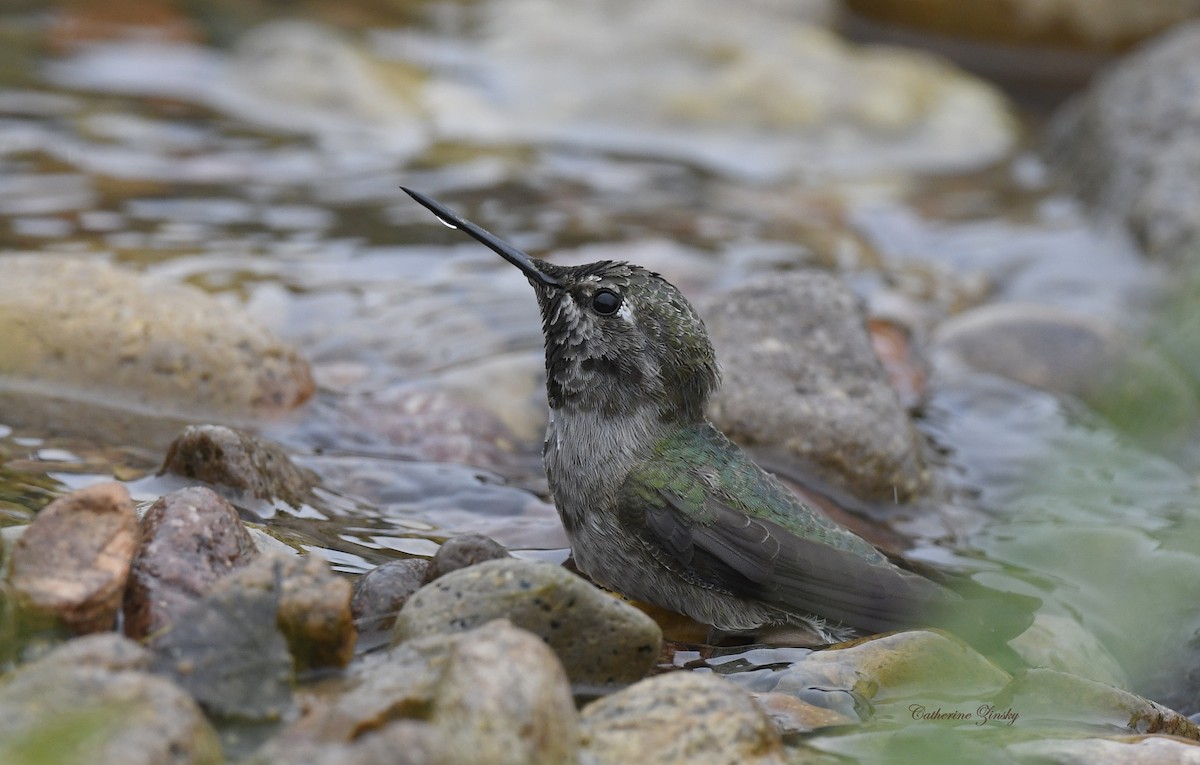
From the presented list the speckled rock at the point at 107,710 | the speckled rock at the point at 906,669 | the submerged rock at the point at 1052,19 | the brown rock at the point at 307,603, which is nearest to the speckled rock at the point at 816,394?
the speckled rock at the point at 906,669

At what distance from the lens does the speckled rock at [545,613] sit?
3.69m

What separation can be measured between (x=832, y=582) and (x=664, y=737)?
168cm

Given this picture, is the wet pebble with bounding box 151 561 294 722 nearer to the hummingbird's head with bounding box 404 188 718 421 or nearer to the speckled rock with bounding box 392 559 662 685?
the speckled rock with bounding box 392 559 662 685

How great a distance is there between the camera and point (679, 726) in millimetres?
3389

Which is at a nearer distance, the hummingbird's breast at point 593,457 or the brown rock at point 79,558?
the brown rock at point 79,558

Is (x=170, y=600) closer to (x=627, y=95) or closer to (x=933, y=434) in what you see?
(x=933, y=434)

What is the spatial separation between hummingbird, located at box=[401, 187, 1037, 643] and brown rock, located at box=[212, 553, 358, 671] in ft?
5.10

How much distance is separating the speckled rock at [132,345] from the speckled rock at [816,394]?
2.38m

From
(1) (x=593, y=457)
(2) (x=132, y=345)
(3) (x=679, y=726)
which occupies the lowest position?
(2) (x=132, y=345)

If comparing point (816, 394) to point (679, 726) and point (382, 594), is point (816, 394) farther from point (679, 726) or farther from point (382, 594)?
point (679, 726)

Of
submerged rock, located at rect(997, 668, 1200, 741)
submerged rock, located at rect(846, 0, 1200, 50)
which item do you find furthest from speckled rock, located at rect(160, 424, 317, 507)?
submerged rock, located at rect(846, 0, 1200, 50)

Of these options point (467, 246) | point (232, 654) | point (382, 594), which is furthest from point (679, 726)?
point (467, 246)

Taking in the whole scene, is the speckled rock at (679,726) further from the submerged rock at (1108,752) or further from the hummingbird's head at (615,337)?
the hummingbird's head at (615,337)

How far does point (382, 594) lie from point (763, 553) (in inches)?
58.3
